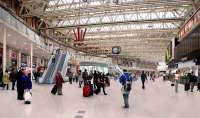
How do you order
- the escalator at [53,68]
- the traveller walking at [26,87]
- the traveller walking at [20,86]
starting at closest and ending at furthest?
the traveller walking at [26,87] → the traveller walking at [20,86] → the escalator at [53,68]

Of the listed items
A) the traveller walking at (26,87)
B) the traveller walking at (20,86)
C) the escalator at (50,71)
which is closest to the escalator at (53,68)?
the escalator at (50,71)

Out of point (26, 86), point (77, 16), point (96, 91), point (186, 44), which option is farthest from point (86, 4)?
point (26, 86)

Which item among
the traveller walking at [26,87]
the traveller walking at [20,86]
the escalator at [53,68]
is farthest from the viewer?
the escalator at [53,68]

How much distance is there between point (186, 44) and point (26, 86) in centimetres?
2910

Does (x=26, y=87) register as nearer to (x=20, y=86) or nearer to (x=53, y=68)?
(x=20, y=86)

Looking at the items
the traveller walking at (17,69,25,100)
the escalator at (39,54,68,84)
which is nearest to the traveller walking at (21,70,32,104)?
the traveller walking at (17,69,25,100)

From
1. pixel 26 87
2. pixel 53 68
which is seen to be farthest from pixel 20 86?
pixel 53 68

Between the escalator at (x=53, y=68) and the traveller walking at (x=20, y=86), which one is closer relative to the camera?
the traveller walking at (x=20, y=86)

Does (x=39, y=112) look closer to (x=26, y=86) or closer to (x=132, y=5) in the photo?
(x=26, y=86)

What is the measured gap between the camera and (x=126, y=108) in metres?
13.3

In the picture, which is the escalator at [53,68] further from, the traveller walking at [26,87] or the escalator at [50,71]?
the traveller walking at [26,87]

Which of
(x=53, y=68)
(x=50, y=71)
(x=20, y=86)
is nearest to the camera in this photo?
(x=20, y=86)

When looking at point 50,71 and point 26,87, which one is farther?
point 50,71

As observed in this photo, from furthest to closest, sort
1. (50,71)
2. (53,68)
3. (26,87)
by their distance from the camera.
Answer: (50,71) → (53,68) → (26,87)
